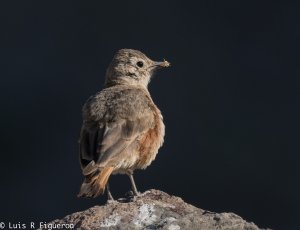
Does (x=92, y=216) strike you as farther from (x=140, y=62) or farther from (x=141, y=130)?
(x=140, y=62)

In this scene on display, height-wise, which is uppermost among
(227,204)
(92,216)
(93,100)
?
(93,100)

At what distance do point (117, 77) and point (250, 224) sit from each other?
3538mm

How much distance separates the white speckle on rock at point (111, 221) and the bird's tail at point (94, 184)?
0.97 feet

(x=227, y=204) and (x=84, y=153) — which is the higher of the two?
(x=84, y=153)

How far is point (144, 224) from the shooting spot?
10.2 m

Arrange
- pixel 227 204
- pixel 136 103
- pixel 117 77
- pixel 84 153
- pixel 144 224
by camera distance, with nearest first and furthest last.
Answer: pixel 144 224 < pixel 84 153 < pixel 136 103 < pixel 117 77 < pixel 227 204

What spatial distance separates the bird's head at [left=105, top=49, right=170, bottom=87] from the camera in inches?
518

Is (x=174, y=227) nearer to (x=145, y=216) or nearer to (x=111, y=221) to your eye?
(x=145, y=216)

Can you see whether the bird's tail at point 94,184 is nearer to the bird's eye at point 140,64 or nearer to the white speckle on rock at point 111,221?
the white speckle on rock at point 111,221

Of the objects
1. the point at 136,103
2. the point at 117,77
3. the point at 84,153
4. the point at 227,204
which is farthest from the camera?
the point at 227,204

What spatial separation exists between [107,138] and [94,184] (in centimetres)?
65

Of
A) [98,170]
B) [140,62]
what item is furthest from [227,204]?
[98,170]

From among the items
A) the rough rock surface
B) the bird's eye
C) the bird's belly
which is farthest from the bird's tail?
the bird's eye

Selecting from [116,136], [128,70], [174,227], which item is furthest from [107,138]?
[128,70]
